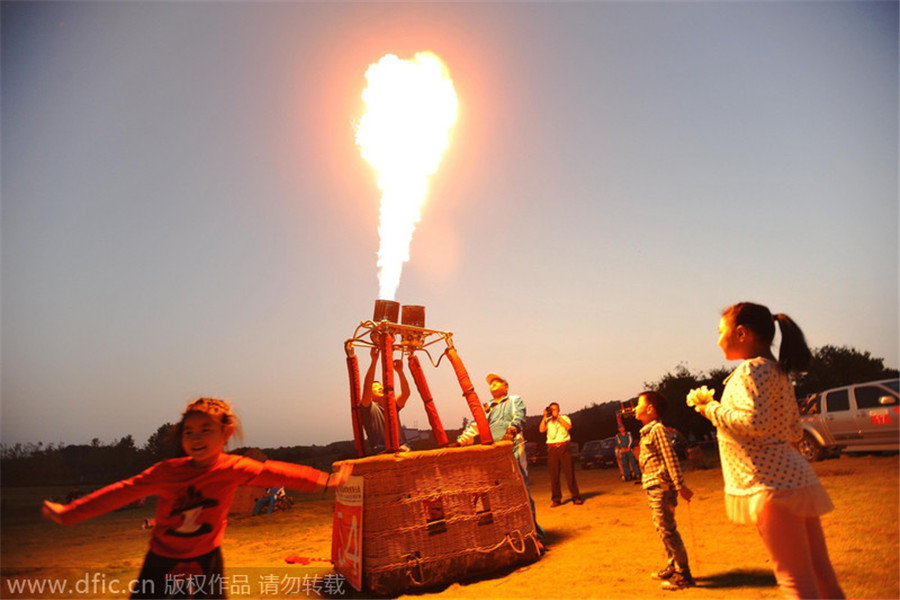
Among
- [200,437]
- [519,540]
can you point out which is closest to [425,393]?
[519,540]

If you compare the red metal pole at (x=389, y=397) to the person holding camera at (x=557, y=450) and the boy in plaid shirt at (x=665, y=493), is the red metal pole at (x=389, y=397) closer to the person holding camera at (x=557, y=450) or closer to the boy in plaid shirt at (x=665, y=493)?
the boy in plaid shirt at (x=665, y=493)

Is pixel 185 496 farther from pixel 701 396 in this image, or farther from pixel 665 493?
pixel 665 493

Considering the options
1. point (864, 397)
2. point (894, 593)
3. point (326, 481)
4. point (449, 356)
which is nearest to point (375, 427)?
point (449, 356)

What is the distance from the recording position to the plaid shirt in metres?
3.87

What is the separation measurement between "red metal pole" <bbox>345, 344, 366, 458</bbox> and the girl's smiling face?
200 cm

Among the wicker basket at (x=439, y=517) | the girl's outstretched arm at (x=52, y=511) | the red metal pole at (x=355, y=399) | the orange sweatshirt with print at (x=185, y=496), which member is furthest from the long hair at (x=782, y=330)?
the girl's outstretched arm at (x=52, y=511)

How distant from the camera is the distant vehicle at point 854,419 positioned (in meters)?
10.7

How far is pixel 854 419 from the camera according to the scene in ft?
37.7

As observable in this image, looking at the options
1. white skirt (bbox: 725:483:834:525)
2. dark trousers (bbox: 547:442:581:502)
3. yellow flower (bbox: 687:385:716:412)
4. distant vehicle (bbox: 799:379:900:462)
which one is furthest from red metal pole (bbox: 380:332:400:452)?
distant vehicle (bbox: 799:379:900:462)

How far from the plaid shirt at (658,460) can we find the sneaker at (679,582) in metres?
0.70

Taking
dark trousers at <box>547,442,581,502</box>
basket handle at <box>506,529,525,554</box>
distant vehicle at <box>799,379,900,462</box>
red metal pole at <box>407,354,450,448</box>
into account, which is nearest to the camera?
basket handle at <box>506,529,525,554</box>

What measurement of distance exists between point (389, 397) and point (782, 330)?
3.24m

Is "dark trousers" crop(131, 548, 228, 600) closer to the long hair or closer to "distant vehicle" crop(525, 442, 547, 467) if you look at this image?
the long hair

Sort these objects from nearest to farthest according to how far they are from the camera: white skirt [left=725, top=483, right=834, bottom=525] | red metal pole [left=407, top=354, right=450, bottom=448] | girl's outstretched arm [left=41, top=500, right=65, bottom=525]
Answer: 1. white skirt [left=725, top=483, right=834, bottom=525]
2. girl's outstretched arm [left=41, top=500, right=65, bottom=525]
3. red metal pole [left=407, top=354, right=450, bottom=448]
